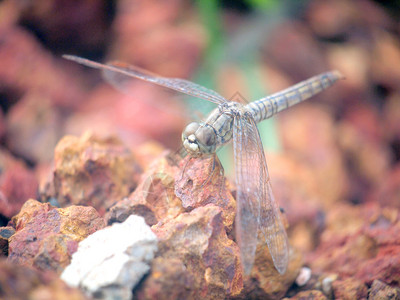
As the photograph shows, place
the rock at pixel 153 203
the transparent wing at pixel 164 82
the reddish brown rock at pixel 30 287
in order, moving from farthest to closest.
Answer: the transparent wing at pixel 164 82, the rock at pixel 153 203, the reddish brown rock at pixel 30 287

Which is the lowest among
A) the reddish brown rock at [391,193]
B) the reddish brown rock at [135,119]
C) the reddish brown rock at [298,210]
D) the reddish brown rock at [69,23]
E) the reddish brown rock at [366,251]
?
the reddish brown rock at [366,251]

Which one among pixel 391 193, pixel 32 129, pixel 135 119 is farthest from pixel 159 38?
pixel 391 193

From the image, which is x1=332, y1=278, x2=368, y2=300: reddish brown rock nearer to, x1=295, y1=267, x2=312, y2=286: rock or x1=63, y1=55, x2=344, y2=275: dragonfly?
x1=295, y1=267, x2=312, y2=286: rock

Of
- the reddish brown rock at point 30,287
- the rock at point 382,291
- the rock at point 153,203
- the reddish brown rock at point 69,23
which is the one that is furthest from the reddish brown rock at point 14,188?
the rock at point 382,291

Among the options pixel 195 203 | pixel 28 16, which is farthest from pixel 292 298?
pixel 28 16

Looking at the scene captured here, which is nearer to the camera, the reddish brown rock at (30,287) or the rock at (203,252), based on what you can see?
the reddish brown rock at (30,287)

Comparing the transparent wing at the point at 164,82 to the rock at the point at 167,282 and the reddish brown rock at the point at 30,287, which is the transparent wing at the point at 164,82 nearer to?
the rock at the point at 167,282

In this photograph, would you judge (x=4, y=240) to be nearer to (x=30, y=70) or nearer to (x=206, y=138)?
(x=206, y=138)

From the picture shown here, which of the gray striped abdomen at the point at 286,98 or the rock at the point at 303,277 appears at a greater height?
the gray striped abdomen at the point at 286,98

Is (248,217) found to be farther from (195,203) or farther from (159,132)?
(159,132)
